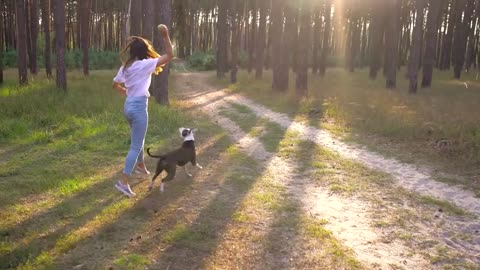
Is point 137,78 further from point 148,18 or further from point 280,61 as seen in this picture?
point 280,61

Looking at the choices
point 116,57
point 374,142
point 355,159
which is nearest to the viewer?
point 355,159

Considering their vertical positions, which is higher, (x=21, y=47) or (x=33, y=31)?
(x=33, y=31)

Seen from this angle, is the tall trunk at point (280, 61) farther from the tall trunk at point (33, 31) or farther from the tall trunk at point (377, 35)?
the tall trunk at point (33, 31)

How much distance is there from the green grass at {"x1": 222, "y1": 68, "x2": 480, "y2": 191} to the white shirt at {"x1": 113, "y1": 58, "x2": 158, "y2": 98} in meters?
5.67

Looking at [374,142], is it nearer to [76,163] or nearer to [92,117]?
[76,163]

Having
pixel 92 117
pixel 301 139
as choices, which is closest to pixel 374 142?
pixel 301 139

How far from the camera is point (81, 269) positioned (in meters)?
3.98

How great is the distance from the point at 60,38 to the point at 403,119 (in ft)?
41.6

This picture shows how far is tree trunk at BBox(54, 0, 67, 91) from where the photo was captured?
15430 millimetres

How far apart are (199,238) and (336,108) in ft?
36.7

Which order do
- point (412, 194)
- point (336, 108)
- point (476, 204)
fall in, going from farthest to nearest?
point (336, 108)
point (412, 194)
point (476, 204)

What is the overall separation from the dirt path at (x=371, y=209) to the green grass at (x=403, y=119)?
0.72 m

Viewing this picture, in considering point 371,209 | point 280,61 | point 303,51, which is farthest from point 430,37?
point 371,209

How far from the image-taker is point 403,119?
Result: 1265cm
